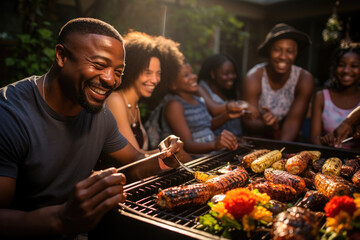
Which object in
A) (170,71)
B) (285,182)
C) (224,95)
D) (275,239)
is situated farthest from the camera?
(224,95)

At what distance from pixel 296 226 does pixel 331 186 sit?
79cm

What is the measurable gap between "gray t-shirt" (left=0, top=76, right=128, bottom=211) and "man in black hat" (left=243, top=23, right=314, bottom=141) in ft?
11.0

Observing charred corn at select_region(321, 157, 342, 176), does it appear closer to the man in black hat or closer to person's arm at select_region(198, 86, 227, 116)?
the man in black hat

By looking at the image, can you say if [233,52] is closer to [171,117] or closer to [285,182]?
[171,117]

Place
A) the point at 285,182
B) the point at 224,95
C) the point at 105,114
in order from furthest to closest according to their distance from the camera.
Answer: the point at 224,95 → the point at 105,114 → the point at 285,182

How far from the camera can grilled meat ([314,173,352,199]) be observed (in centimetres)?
195

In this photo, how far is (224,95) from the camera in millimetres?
6035

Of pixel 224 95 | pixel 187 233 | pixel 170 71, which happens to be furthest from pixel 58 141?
pixel 224 95

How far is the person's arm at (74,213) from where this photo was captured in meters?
1.41

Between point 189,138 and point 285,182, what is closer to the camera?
point 285,182

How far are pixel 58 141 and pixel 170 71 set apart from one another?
9.30 ft

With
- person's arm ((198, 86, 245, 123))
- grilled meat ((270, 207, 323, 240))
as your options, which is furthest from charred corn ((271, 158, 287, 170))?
person's arm ((198, 86, 245, 123))

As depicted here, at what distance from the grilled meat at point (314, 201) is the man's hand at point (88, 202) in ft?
4.05

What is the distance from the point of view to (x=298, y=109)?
15.8 ft
